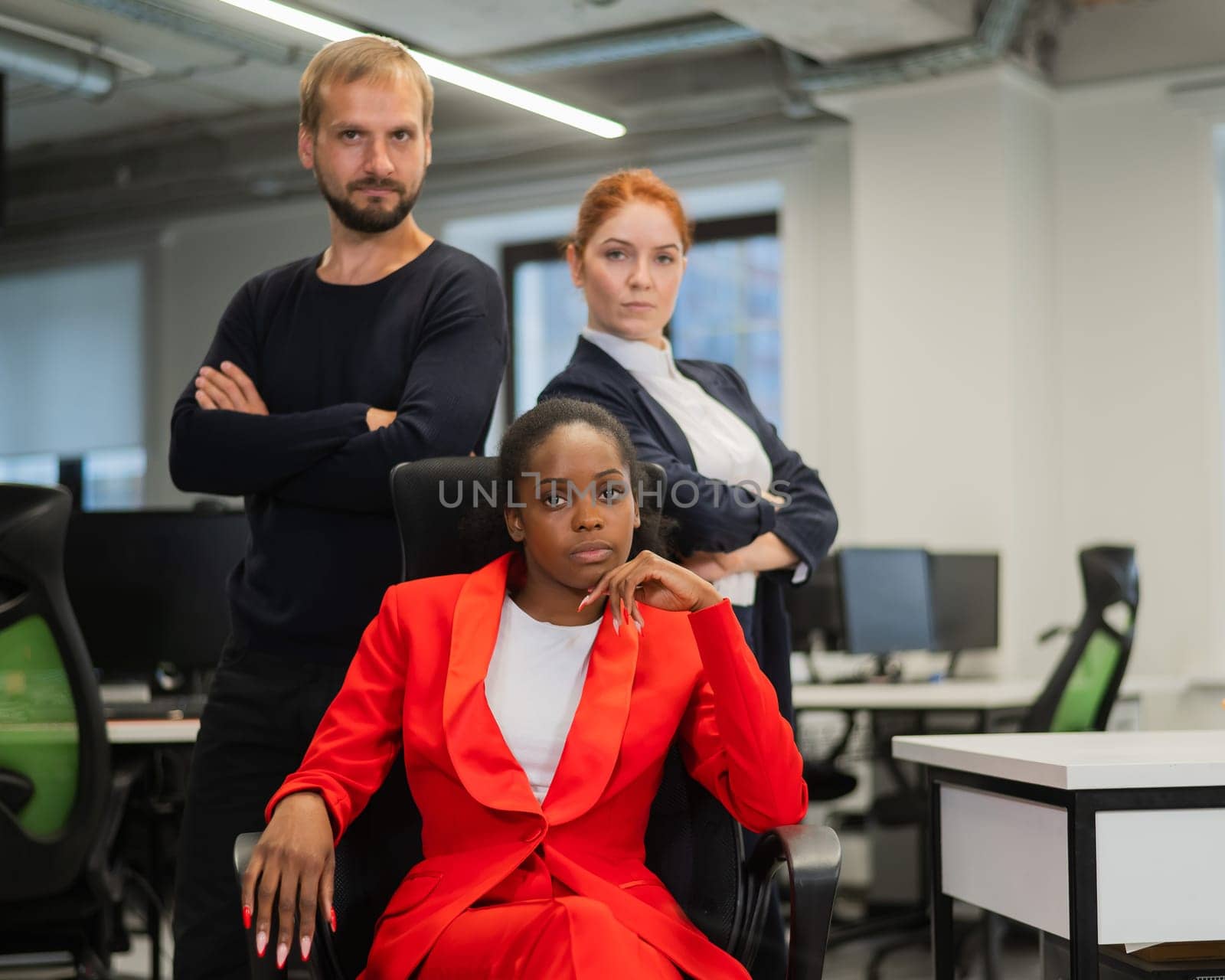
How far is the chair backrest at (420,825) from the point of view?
1861 mm

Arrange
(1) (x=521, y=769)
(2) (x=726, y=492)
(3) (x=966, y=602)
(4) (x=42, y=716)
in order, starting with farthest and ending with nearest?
1. (3) (x=966, y=602)
2. (4) (x=42, y=716)
3. (2) (x=726, y=492)
4. (1) (x=521, y=769)

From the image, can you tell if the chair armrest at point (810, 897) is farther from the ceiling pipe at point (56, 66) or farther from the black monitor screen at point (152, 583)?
the ceiling pipe at point (56, 66)

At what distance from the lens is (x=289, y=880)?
63.9 inches

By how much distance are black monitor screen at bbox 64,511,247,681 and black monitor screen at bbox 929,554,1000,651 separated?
8.07 ft

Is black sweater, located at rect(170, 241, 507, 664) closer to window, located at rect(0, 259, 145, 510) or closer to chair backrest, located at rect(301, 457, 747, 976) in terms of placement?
chair backrest, located at rect(301, 457, 747, 976)

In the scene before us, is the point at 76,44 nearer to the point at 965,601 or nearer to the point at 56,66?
the point at 56,66

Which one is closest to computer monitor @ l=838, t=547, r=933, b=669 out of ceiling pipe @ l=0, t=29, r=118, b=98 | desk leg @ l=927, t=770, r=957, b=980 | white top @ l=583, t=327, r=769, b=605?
white top @ l=583, t=327, r=769, b=605

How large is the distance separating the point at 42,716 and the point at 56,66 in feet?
13.9

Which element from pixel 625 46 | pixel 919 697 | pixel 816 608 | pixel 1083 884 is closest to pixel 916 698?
pixel 919 697

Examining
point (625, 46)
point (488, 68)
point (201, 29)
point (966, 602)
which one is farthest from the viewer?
point (625, 46)

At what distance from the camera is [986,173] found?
5.62m

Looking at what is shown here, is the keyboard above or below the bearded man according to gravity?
below

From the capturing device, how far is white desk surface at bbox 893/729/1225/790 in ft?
6.03

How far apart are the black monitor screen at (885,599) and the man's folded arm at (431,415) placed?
2643 millimetres
